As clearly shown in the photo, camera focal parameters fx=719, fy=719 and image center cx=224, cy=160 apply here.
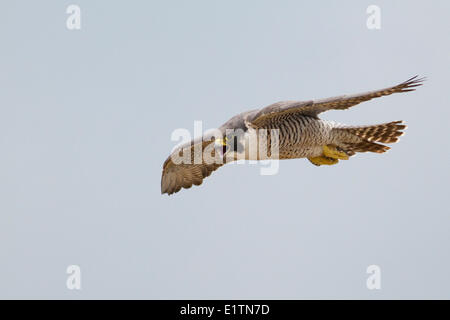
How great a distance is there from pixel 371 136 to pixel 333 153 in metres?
0.74

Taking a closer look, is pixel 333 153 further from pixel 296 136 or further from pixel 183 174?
pixel 183 174

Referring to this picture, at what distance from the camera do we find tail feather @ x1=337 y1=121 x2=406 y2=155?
41.4ft

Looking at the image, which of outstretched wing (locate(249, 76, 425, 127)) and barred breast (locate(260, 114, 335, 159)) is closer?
outstretched wing (locate(249, 76, 425, 127))

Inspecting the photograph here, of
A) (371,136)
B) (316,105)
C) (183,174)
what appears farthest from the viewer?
(183,174)

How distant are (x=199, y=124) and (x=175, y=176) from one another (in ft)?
4.83

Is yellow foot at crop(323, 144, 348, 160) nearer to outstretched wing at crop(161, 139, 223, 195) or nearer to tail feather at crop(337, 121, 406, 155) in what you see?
tail feather at crop(337, 121, 406, 155)

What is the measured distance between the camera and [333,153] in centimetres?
1276

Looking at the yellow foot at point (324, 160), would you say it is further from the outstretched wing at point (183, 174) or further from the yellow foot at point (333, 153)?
the outstretched wing at point (183, 174)

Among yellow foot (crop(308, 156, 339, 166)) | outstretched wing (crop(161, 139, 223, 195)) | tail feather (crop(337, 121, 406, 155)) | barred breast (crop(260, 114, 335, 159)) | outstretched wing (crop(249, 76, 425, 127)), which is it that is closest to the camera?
outstretched wing (crop(249, 76, 425, 127))

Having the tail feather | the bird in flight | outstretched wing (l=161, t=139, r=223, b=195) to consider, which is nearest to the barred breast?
the bird in flight

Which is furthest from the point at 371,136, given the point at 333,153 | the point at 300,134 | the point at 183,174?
the point at 183,174

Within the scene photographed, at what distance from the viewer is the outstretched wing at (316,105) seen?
10172 mm

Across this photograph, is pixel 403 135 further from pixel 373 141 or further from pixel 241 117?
pixel 241 117

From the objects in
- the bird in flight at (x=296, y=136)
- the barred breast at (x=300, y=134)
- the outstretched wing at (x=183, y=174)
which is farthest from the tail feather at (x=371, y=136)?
the outstretched wing at (x=183, y=174)
